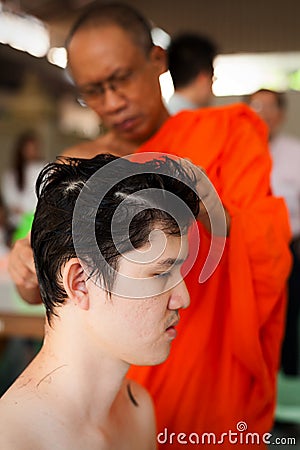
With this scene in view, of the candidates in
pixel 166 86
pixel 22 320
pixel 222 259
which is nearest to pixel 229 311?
pixel 222 259

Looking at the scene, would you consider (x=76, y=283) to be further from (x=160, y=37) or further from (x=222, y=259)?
(x=160, y=37)

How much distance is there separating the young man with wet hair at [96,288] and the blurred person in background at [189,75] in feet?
1.10

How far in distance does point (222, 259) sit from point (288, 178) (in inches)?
32.5

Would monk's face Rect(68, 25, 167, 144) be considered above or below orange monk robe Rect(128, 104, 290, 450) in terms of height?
above

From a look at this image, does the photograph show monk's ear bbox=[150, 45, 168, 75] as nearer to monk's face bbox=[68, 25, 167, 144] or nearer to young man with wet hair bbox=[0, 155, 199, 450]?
monk's face bbox=[68, 25, 167, 144]

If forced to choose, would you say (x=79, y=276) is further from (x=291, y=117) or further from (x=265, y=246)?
(x=291, y=117)

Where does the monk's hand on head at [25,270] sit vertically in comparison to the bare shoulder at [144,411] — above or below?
above

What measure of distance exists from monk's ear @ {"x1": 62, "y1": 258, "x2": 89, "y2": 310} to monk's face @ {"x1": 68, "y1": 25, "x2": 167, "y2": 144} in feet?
1.03

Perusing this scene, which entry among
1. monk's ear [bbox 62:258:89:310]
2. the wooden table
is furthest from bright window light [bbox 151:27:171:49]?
the wooden table

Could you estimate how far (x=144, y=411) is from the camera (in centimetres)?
81

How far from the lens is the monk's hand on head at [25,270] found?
34.5 inches

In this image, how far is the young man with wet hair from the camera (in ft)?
2.19
